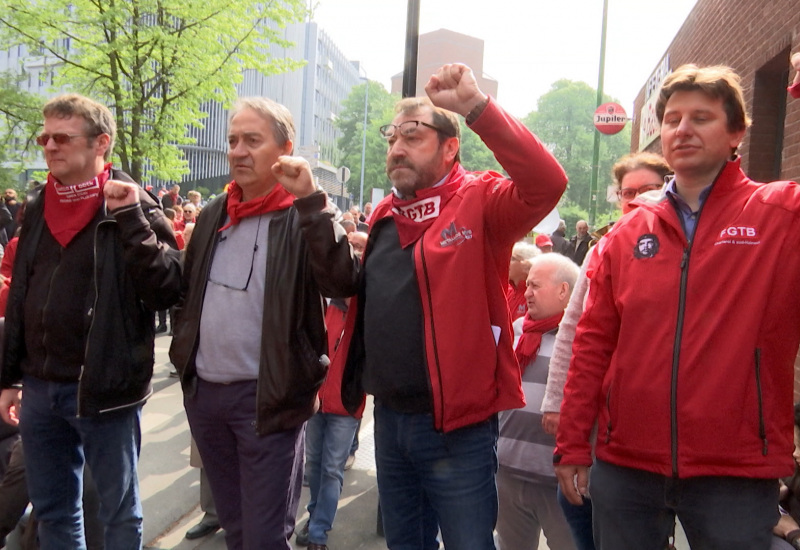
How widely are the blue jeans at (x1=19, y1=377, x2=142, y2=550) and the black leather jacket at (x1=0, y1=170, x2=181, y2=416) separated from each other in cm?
11

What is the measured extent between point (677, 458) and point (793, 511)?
1.49 m

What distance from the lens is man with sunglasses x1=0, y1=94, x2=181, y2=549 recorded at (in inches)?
113

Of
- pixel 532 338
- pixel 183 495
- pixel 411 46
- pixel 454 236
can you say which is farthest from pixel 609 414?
pixel 183 495

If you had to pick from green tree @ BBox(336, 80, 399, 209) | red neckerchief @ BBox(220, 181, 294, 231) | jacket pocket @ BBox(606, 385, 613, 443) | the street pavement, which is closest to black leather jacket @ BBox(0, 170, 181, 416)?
red neckerchief @ BBox(220, 181, 294, 231)

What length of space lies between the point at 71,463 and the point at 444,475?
5.59 ft

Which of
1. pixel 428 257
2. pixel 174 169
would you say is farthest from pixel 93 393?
pixel 174 169

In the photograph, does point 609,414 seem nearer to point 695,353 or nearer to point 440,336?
point 695,353

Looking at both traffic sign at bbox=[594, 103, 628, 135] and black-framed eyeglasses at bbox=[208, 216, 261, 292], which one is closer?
black-framed eyeglasses at bbox=[208, 216, 261, 292]

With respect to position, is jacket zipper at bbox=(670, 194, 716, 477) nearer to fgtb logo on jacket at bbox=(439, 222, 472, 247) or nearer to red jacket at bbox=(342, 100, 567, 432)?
red jacket at bbox=(342, 100, 567, 432)

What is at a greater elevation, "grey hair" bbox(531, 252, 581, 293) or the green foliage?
the green foliage

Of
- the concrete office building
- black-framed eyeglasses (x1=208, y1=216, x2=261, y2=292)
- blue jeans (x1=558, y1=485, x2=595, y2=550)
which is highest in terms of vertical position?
the concrete office building

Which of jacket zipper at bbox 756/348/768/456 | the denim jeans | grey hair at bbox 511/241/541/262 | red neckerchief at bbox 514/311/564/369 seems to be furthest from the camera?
grey hair at bbox 511/241/541/262

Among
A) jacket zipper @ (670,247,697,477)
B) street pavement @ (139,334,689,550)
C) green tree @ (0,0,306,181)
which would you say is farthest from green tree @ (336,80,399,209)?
jacket zipper @ (670,247,697,477)

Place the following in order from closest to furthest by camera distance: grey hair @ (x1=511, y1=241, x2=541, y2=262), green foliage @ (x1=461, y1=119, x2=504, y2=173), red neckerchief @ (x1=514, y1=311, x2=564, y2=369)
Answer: red neckerchief @ (x1=514, y1=311, x2=564, y2=369)
grey hair @ (x1=511, y1=241, x2=541, y2=262)
green foliage @ (x1=461, y1=119, x2=504, y2=173)
